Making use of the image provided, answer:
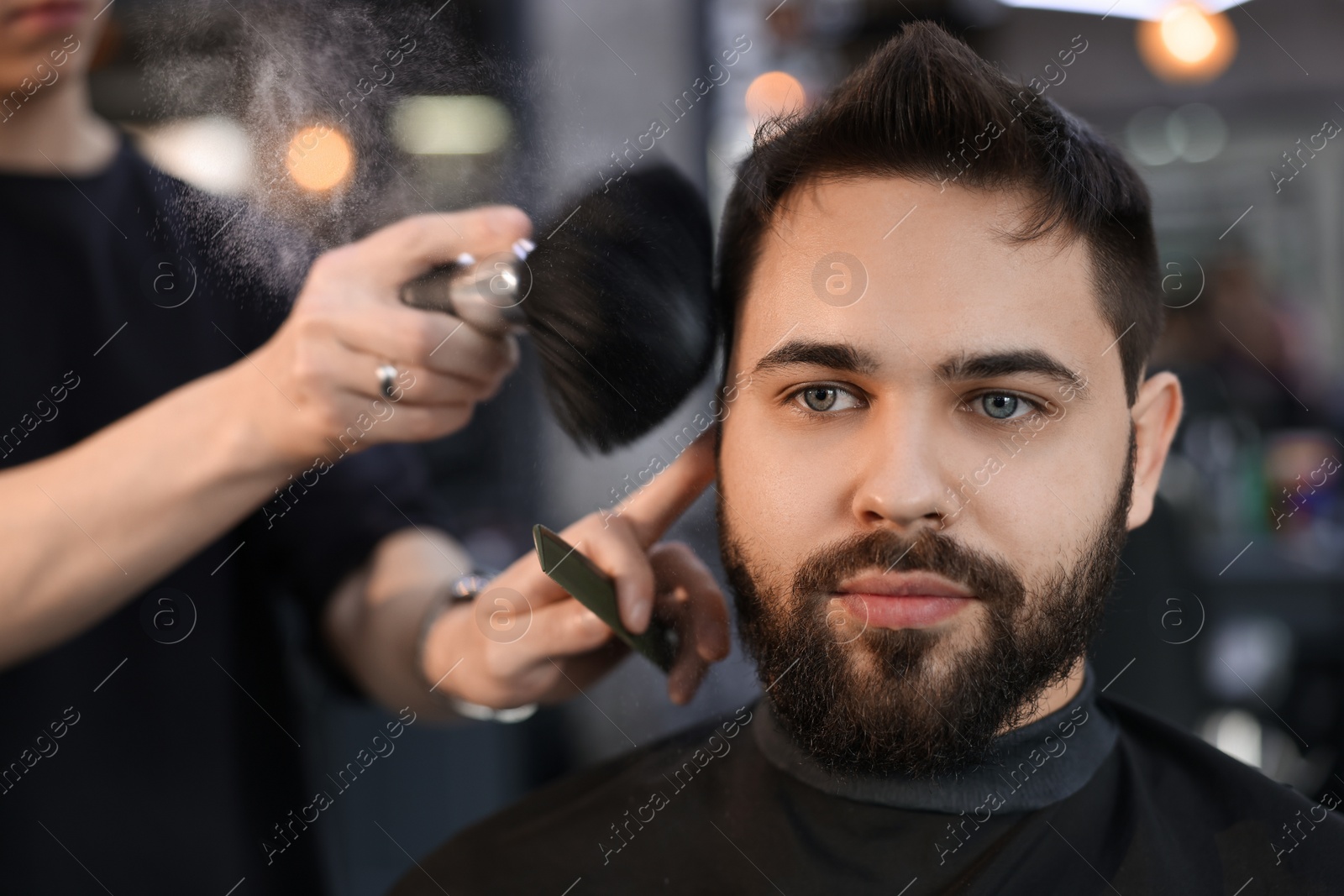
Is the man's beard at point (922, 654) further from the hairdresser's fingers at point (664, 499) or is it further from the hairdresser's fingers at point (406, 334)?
the hairdresser's fingers at point (406, 334)

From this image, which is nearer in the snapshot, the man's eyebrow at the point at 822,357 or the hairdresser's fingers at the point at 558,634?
the man's eyebrow at the point at 822,357

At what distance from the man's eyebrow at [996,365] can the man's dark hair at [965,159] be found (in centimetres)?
11

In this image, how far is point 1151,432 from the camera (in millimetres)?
1084

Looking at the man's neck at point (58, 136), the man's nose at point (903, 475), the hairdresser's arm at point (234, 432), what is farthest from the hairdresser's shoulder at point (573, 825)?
the man's neck at point (58, 136)

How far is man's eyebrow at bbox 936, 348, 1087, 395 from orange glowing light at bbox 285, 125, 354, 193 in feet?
2.16

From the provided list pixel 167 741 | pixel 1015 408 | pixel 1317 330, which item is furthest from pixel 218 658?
pixel 1317 330

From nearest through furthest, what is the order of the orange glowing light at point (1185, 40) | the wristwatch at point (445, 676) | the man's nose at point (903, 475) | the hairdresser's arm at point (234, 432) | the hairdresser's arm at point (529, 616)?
the man's nose at point (903, 475)
the hairdresser's arm at point (234, 432)
the hairdresser's arm at point (529, 616)
the wristwatch at point (445, 676)
the orange glowing light at point (1185, 40)

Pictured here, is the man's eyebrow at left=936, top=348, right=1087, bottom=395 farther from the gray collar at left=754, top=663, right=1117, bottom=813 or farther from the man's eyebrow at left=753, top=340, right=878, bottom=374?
the gray collar at left=754, top=663, right=1117, bottom=813

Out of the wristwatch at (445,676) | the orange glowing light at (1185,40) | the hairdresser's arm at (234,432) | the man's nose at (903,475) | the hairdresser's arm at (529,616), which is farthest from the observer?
the orange glowing light at (1185,40)

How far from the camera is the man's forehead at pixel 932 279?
921 millimetres

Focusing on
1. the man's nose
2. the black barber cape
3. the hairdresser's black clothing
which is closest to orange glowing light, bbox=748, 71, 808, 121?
the man's nose

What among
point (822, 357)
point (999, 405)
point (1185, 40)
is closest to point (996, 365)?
point (999, 405)

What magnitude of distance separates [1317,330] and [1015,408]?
207 cm

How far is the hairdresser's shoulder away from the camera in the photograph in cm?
117
